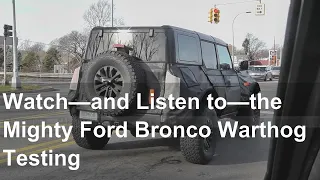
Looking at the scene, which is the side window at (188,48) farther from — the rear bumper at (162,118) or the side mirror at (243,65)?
the side mirror at (243,65)

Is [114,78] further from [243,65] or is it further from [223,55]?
[243,65]

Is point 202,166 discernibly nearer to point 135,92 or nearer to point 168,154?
point 168,154

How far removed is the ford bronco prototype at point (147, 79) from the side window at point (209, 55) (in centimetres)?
5

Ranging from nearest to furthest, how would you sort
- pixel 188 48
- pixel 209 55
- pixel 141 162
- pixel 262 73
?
pixel 141 162 < pixel 188 48 < pixel 209 55 < pixel 262 73

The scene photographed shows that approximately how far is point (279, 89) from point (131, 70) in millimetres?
3185

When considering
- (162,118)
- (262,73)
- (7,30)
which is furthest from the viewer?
(262,73)

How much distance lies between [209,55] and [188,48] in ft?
2.81

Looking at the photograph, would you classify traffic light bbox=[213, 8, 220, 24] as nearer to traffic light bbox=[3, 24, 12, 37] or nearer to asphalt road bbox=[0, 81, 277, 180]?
traffic light bbox=[3, 24, 12, 37]

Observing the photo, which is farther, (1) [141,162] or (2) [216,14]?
(2) [216,14]

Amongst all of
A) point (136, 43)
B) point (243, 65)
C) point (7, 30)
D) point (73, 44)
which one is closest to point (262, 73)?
point (7, 30)

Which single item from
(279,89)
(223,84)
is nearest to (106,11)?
(223,84)

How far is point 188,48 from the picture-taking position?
18.6 ft

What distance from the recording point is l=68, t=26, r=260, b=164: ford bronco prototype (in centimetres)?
493

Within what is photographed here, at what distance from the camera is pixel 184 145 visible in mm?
5117
